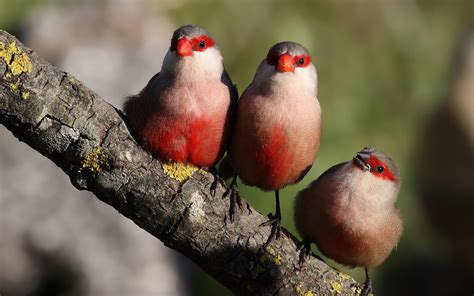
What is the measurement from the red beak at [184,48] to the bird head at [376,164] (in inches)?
38.6

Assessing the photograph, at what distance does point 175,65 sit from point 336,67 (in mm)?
5280

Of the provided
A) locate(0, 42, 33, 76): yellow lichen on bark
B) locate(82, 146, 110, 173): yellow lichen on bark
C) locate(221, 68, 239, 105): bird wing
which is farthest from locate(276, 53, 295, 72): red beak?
locate(0, 42, 33, 76): yellow lichen on bark

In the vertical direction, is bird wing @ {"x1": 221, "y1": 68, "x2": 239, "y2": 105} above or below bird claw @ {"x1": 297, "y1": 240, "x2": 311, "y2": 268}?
above

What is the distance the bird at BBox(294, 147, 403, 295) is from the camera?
12.1 feet

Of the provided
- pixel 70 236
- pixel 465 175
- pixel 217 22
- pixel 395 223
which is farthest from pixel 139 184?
pixel 465 175

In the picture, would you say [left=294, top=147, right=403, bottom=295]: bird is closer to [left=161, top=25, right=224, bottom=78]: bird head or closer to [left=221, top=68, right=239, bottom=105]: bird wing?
[left=221, top=68, right=239, bottom=105]: bird wing

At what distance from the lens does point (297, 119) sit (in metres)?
3.46

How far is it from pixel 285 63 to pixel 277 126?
0.28 m

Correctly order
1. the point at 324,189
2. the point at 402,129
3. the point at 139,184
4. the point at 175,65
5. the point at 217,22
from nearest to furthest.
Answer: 1. the point at 139,184
2. the point at 175,65
3. the point at 324,189
4. the point at 217,22
5. the point at 402,129

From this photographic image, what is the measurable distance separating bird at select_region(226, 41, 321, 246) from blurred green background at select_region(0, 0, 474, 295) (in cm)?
380

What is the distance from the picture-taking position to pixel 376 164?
3.89m

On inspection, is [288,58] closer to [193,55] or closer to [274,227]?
[193,55]

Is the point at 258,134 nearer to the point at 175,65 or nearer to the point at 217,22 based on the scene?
the point at 175,65

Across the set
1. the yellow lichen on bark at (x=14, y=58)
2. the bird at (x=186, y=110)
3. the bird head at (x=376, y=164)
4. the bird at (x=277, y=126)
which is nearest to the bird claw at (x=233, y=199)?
the bird at (x=277, y=126)
